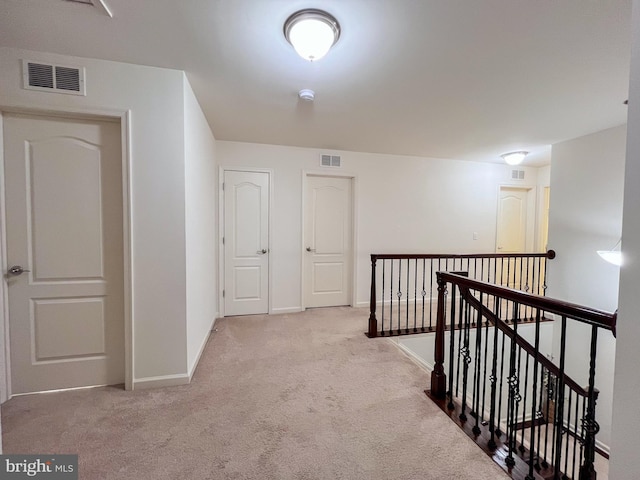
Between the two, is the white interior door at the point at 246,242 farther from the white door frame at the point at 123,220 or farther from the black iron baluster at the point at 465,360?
the black iron baluster at the point at 465,360

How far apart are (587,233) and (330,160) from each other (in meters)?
3.52

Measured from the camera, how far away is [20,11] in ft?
5.08

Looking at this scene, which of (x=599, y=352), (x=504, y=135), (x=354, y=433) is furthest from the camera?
(x=504, y=135)

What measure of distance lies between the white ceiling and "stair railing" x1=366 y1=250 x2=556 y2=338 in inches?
68.2

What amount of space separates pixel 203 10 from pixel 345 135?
87.5 inches

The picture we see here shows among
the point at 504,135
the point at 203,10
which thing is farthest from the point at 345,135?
the point at 203,10

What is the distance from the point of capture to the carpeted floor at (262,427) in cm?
146

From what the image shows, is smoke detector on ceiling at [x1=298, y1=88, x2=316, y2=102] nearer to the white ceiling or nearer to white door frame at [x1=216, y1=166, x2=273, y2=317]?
the white ceiling

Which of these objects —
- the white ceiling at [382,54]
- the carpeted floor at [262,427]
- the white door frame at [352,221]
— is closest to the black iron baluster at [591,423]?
the carpeted floor at [262,427]

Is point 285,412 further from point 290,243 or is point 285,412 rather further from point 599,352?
point 599,352

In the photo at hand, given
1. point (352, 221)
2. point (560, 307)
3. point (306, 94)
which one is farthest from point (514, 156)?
point (560, 307)

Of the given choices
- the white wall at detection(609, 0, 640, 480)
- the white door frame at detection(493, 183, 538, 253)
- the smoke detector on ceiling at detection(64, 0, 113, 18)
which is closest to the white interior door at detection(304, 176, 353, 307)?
the smoke detector on ceiling at detection(64, 0, 113, 18)

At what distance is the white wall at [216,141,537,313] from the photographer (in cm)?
399

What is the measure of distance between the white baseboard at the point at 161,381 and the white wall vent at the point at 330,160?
10.4ft
